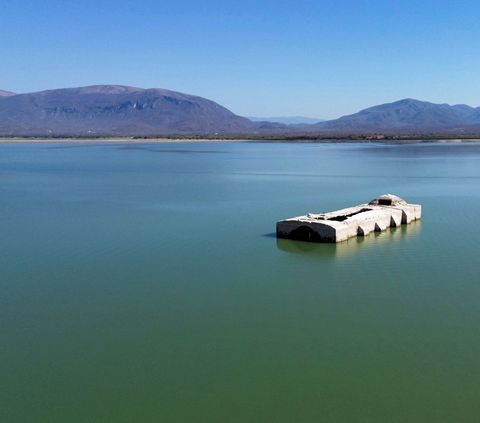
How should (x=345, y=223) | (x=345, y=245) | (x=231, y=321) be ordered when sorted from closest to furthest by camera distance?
(x=231, y=321)
(x=345, y=245)
(x=345, y=223)

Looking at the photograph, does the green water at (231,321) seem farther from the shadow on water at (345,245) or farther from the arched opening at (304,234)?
the arched opening at (304,234)

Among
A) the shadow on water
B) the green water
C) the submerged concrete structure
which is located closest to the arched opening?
the submerged concrete structure

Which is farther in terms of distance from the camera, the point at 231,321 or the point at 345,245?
the point at 345,245

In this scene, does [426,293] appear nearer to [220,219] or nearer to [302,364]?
[302,364]

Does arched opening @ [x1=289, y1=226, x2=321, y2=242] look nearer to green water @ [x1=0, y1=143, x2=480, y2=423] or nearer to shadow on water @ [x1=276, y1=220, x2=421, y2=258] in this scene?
shadow on water @ [x1=276, y1=220, x2=421, y2=258]

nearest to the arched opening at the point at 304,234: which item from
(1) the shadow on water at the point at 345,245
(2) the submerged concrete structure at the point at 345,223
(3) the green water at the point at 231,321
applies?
(2) the submerged concrete structure at the point at 345,223

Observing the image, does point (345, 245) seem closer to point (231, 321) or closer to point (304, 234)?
point (304, 234)

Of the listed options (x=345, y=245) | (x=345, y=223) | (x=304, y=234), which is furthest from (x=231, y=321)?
(x=345, y=223)

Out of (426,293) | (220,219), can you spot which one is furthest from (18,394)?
(220,219)
